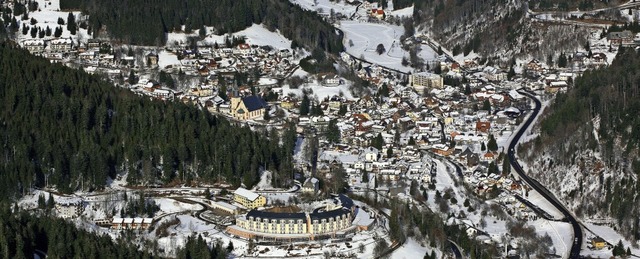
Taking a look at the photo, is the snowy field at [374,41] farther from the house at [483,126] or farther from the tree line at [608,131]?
the tree line at [608,131]

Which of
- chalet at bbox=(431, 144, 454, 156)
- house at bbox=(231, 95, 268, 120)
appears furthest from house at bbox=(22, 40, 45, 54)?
chalet at bbox=(431, 144, 454, 156)

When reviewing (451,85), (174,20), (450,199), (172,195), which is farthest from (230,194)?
(174,20)

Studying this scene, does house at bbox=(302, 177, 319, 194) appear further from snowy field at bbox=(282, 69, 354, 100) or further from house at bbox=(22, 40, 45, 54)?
house at bbox=(22, 40, 45, 54)

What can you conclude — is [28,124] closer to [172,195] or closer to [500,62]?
[172,195]

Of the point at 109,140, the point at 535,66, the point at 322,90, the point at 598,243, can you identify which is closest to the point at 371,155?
the point at 109,140

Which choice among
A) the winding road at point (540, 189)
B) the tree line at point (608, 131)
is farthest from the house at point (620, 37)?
the winding road at point (540, 189)

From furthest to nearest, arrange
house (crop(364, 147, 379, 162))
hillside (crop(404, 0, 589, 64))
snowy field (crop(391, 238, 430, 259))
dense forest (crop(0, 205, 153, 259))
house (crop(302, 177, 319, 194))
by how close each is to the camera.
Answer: hillside (crop(404, 0, 589, 64)), house (crop(364, 147, 379, 162)), house (crop(302, 177, 319, 194)), snowy field (crop(391, 238, 430, 259)), dense forest (crop(0, 205, 153, 259))
